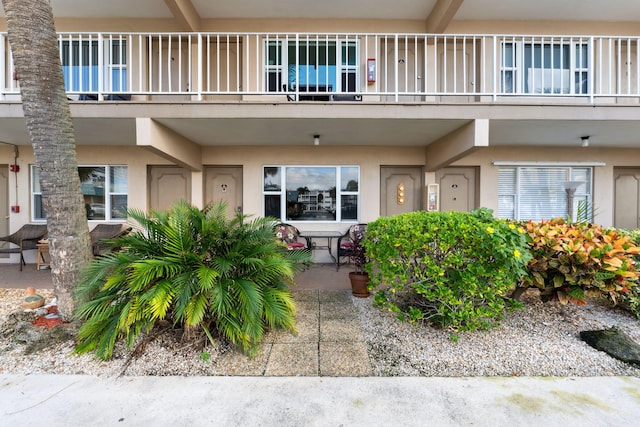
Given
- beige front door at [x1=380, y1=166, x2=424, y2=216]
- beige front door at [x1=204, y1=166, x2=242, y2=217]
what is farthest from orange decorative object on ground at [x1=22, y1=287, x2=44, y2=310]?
beige front door at [x1=380, y1=166, x2=424, y2=216]

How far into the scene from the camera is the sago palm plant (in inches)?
104

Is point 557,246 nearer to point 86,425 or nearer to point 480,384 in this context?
point 480,384

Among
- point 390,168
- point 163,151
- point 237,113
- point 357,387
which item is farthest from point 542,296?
point 163,151

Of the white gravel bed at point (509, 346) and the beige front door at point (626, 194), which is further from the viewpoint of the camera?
the beige front door at point (626, 194)

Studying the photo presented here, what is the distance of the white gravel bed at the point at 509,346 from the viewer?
2.63m

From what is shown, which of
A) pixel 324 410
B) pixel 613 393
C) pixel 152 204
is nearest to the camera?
pixel 324 410

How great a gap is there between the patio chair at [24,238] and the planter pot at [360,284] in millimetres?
6465

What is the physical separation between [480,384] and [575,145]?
635 centimetres

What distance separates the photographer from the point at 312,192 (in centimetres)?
670

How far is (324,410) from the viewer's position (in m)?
2.15

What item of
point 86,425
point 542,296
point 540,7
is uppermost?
point 540,7

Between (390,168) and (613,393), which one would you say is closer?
(613,393)

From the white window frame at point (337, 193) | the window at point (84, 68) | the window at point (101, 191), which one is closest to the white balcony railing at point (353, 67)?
the window at point (84, 68)

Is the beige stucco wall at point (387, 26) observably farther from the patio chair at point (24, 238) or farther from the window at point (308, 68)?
the patio chair at point (24, 238)
